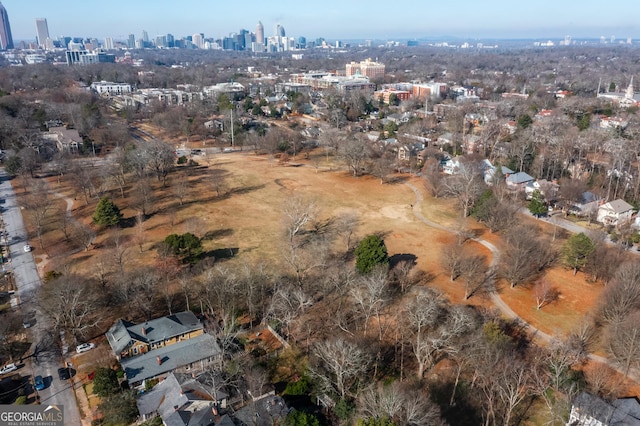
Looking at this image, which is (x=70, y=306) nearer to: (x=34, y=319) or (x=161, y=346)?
(x=34, y=319)

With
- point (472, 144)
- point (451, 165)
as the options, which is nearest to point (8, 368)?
point (451, 165)

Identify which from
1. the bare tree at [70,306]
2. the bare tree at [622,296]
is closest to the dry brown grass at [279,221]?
the bare tree at [622,296]

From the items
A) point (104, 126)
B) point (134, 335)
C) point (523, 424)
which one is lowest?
point (523, 424)

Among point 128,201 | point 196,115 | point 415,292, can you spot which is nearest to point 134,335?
point 415,292

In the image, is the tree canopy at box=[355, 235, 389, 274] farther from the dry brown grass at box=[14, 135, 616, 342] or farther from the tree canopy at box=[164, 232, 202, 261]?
the tree canopy at box=[164, 232, 202, 261]

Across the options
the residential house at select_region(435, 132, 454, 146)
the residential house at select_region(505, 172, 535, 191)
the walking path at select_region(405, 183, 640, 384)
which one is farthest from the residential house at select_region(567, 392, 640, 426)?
the residential house at select_region(435, 132, 454, 146)

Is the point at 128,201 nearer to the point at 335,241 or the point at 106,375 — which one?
the point at 335,241

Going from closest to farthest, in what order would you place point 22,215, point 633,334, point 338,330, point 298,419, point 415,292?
point 298,419, point 633,334, point 338,330, point 415,292, point 22,215
